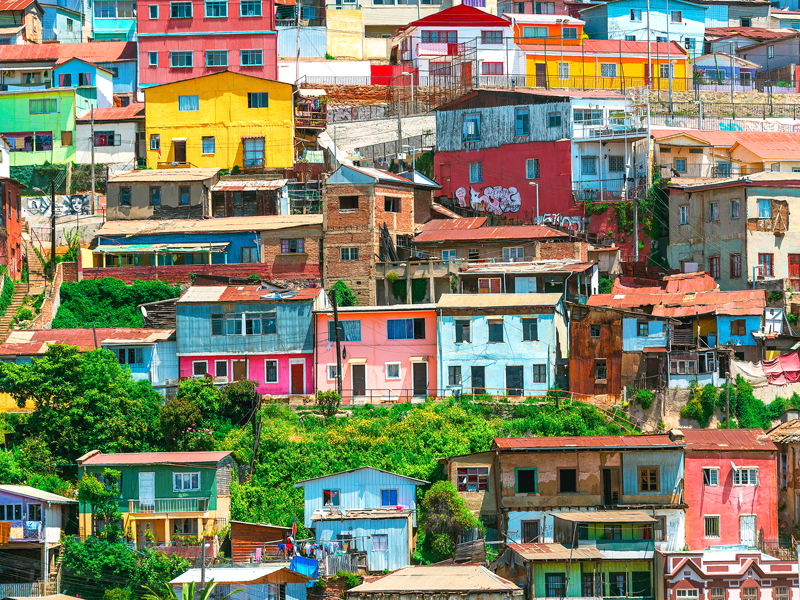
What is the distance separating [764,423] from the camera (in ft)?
199

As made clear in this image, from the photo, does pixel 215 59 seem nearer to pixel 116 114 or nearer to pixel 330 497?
pixel 116 114

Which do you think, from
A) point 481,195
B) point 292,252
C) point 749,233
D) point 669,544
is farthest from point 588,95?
point 669,544

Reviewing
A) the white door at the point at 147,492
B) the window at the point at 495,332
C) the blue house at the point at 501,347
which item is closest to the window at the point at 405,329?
the blue house at the point at 501,347

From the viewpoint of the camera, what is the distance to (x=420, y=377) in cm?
6300

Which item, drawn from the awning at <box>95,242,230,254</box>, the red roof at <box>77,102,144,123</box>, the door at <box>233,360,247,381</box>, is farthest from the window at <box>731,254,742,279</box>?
the red roof at <box>77,102,144,123</box>

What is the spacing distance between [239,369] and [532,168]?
22976 millimetres

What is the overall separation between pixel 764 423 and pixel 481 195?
79.2ft

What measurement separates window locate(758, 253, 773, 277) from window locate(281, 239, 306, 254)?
2343 centimetres

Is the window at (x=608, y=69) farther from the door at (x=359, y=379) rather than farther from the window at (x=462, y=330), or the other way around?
the door at (x=359, y=379)

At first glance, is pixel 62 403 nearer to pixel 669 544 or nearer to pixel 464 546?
pixel 464 546

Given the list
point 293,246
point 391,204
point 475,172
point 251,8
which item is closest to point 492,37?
point 251,8

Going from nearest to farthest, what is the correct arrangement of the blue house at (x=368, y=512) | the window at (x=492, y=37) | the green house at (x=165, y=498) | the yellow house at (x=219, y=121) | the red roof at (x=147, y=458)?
the blue house at (x=368, y=512), the green house at (x=165, y=498), the red roof at (x=147, y=458), the yellow house at (x=219, y=121), the window at (x=492, y=37)

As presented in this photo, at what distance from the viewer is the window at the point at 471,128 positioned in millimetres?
79625

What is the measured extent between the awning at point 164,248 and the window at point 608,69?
107 feet
